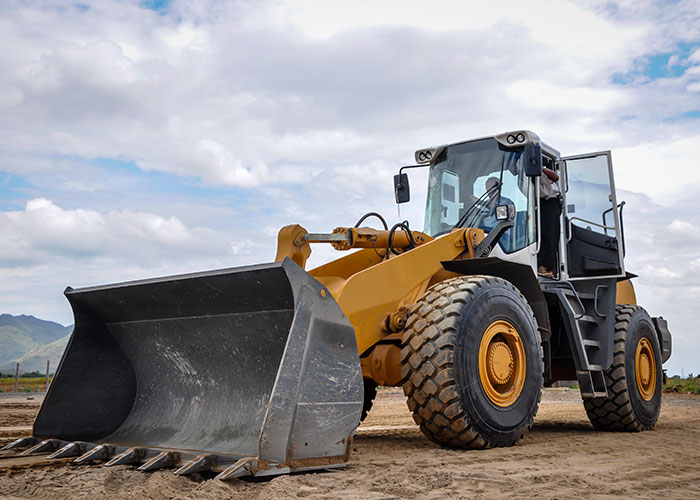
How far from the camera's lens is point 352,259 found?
672cm

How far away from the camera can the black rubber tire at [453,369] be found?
197 inches

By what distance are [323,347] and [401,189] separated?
371 centimetres

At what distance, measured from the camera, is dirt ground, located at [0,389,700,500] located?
3537mm

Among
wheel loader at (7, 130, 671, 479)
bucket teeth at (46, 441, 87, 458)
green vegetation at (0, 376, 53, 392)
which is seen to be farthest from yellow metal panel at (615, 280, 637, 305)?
green vegetation at (0, 376, 53, 392)

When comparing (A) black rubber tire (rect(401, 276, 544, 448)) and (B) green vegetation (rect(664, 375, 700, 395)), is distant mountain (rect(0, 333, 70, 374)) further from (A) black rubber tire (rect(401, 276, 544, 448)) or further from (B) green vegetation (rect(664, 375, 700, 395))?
(A) black rubber tire (rect(401, 276, 544, 448))

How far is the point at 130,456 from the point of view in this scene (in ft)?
14.1

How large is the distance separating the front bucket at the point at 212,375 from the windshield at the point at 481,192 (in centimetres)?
299

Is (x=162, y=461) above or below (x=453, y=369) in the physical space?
below

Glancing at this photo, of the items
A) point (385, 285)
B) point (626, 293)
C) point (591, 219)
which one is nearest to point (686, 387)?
point (626, 293)

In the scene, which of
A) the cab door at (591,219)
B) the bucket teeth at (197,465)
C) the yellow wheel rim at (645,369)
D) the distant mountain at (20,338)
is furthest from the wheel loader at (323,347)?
the distant mountain at (20,338)

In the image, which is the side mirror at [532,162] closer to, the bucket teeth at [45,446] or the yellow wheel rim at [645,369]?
the yellow wheel rim at [645,369]

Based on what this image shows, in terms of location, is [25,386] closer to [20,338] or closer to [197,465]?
[197,465]

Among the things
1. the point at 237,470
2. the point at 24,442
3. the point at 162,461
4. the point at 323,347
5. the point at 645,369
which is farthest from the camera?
the point at 645,369

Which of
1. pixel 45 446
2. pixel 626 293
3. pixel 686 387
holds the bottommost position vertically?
pixel 45 446
